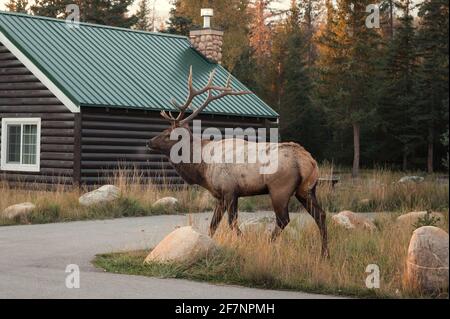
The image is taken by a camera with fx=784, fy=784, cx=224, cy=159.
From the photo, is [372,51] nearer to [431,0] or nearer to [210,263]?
[431,0]

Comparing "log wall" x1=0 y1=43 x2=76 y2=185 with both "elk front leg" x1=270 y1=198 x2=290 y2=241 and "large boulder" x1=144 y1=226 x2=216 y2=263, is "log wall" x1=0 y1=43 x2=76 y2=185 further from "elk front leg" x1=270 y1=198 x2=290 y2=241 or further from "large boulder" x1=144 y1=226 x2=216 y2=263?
"large boulder" x1=144 y1=226 x2=216 y2=263

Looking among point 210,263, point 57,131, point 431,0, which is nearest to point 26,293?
point 210,263

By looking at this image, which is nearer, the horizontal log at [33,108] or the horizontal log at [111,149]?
the horizontal log at [33,108]

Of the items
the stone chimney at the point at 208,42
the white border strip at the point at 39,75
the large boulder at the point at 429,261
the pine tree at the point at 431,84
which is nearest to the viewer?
the large boulder at the point at 429,261

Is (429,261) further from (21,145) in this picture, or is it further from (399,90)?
(399,90)

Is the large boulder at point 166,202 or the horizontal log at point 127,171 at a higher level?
the horizontal log at point 127,171

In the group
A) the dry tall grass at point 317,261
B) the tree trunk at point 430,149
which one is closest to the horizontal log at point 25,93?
the dry tall grass at point 317,261

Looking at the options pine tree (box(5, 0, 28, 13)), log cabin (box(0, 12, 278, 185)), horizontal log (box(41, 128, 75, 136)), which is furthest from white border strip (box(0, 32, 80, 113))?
pine tree (box(5, 0, 28, 13))

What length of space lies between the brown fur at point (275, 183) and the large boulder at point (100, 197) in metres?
5.94

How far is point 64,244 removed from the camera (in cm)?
1284

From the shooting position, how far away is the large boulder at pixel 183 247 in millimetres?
10102

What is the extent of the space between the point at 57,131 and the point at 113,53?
417 centimetres

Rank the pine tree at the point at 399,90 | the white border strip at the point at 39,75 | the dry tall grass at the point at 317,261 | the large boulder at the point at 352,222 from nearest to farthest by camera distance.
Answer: the dry tall grass at the point at 317,261 → the large boulder at the point at 352,222 → the white border strip at the point at 39,75 → the pine tree at the point at 399,90

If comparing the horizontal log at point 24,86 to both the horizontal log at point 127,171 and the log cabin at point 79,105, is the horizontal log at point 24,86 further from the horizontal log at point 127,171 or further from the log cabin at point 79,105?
the horizontal log at point 127,171
